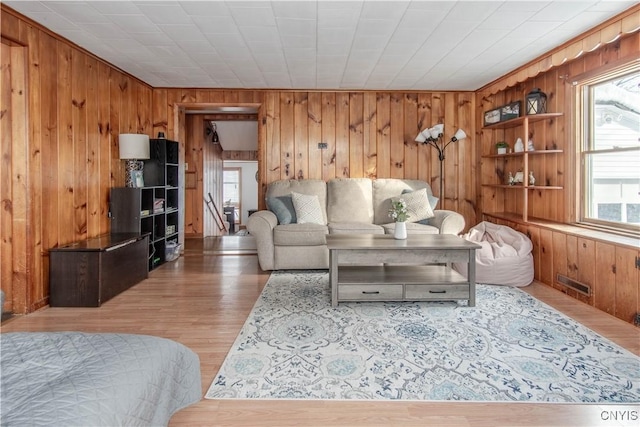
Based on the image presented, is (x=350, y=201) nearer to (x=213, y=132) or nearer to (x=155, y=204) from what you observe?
(x=155, y=204)

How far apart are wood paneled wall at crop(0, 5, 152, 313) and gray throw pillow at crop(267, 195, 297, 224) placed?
1805 mm

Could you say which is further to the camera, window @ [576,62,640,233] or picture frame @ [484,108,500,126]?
picture frame @ [484,108,500,126]

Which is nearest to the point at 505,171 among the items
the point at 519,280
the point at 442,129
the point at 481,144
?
the point at 481,144

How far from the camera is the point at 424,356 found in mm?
2338

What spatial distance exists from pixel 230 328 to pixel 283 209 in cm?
220

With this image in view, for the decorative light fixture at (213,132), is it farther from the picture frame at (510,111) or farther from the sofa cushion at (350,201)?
the picture frame at (510,111)

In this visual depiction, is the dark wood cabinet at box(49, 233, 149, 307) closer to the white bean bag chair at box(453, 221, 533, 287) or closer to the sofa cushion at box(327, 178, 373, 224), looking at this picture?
the sofa cushion at box(327, 178, 373, 224)

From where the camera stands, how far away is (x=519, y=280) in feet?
12.9

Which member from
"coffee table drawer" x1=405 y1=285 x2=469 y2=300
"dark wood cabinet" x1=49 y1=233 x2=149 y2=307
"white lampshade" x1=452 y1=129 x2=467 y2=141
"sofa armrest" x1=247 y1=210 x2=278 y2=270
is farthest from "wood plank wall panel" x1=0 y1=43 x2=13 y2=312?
"white lampshade" x1=452 y1=129 x2=467 y2=141

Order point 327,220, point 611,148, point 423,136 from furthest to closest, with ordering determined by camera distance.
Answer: point 423,136 → point 327,220 → point 611,148

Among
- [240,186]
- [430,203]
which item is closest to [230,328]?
[430,203]

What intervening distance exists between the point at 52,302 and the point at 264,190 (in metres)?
2.88

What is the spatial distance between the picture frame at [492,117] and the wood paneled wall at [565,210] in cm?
28

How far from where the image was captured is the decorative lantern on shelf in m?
4.29
